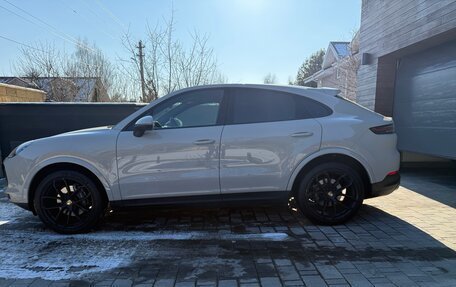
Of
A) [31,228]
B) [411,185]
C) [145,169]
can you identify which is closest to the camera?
[145,169]

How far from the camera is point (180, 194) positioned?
4.24m

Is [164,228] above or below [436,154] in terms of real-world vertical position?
below

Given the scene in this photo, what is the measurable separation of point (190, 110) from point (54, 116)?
397cm

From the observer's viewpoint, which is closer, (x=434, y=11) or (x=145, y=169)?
(x=145, y=169)

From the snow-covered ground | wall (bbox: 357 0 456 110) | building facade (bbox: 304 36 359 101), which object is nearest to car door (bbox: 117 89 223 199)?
the snow-covered ground

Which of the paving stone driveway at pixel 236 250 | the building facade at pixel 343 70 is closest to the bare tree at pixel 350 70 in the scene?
the building facade at pixel 343 70

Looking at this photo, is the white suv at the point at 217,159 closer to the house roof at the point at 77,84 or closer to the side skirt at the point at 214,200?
the side skirt at the point at 214,200

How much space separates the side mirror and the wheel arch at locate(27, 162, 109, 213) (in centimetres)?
75

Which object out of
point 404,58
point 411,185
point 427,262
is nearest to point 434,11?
point 404,58

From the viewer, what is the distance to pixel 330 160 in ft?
14.2

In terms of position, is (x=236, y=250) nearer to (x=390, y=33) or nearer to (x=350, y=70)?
(x=390, y=33)

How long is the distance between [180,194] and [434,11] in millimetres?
5710

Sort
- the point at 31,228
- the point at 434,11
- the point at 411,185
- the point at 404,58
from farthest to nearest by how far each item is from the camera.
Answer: the point at 404,58, the point at 411,185, the point at 434,11, the point at 31,228

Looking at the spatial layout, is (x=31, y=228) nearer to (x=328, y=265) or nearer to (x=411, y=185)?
(x=328, y=265)
